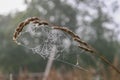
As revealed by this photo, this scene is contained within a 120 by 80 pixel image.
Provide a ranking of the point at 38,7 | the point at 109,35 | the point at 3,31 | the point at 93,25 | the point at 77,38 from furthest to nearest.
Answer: the point at 3,31 → the point at 93,25 → the point at 109,35 → the point at 38,7 → the point at 77,38

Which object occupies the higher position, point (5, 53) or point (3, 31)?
point (3, 31)

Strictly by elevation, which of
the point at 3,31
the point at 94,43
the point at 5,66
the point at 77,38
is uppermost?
the point at 3,31

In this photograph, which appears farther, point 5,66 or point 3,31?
point 3,31

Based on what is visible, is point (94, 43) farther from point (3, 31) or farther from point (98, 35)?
point (3, 31)

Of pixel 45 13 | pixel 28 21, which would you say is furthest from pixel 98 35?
pixel 28 21

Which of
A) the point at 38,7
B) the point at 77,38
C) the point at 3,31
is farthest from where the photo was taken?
the point at 3,31

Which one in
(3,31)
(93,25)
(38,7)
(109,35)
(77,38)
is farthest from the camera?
(3,31)

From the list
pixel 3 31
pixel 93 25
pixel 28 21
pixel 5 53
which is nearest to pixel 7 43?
pixel 5 53

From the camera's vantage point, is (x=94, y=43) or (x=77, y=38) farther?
(x=94, y=43)

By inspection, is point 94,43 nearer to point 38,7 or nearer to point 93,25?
point 93,25
